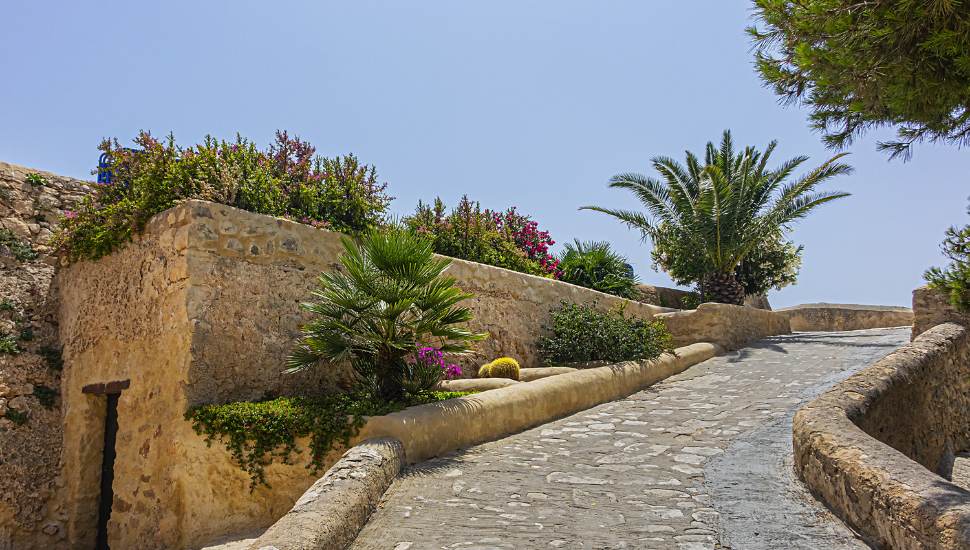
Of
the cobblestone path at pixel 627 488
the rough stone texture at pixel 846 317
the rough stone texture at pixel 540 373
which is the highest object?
the rough stone texture at pixel 846 317

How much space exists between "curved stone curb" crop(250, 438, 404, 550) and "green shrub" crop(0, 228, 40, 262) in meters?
6.21

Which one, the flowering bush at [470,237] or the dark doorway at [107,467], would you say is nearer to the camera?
the dark doorway at [107,467]

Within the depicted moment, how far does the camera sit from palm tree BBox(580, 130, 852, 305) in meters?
13.4

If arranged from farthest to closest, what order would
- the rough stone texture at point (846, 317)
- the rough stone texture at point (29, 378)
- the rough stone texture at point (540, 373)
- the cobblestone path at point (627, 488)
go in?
1. the rough stone texture at point (846, 317)
2. the rough stone texture at point (540, 373)
3. the rough stone texture at point (29, 378)
4. the cobblestone path at point (627, 488)

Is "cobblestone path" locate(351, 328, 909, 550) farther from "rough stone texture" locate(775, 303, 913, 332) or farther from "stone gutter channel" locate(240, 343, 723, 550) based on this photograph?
"rough stone texture" locate(775, 303, 913, 332)

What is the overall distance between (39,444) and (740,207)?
1440cm

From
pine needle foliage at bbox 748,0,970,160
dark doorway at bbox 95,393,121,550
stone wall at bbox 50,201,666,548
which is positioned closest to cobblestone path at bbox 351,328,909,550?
stone wall at bbox 50,201,666,548

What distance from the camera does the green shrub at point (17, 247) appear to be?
731 centimetres

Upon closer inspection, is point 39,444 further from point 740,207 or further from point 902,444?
point 740,207

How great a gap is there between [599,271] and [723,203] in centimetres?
341

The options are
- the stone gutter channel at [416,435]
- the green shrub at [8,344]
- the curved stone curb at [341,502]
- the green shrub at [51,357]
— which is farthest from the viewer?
the green shrub at [51,357]

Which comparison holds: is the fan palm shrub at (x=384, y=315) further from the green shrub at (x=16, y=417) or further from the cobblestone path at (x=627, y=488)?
the green shrub at (x=16, y=417)

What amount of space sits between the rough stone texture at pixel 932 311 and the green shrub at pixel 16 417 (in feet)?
40.6

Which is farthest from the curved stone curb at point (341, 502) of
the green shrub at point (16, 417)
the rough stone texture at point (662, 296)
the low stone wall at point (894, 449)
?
the rough stone texture at point (662, 296)
